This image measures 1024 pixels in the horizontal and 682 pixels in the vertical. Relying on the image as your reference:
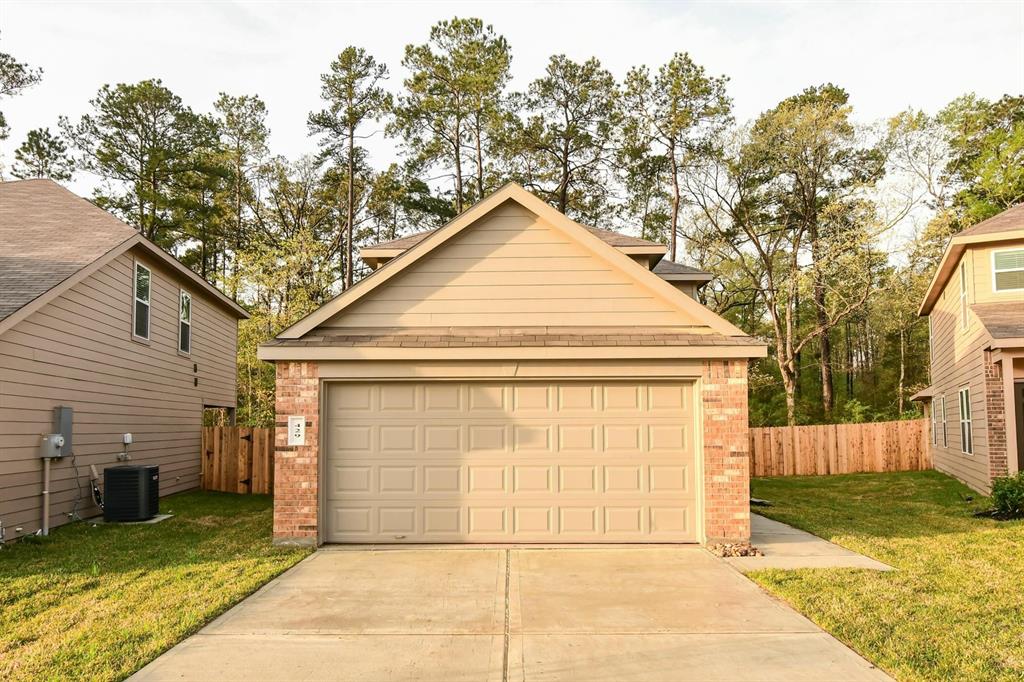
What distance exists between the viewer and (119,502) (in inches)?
478

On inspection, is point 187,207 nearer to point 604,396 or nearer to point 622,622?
point 604,396

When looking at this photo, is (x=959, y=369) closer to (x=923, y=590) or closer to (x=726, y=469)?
(x=726, y=469)

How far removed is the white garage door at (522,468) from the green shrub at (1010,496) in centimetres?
600

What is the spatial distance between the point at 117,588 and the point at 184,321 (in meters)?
10.7

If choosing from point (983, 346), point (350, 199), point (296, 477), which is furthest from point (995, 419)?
point (350, 199)

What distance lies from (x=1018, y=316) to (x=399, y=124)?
74.2ft

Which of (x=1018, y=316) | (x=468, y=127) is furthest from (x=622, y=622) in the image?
(x=468, y=127)

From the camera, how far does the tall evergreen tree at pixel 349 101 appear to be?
29109 millimetres

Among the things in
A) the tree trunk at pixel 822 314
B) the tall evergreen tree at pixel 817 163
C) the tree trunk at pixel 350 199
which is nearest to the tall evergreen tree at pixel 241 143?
the tree trunk at pixel 350 199

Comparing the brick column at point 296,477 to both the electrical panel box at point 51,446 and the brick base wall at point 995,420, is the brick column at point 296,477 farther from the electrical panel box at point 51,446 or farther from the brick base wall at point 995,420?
the brick base wall at point 995,420

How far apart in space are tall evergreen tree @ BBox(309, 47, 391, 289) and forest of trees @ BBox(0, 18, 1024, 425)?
0.08 m

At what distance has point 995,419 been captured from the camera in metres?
13.8

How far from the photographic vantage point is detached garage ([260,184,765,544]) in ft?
31.8

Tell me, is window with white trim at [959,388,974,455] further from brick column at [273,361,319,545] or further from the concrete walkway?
brick column at [273,361,319,545]
